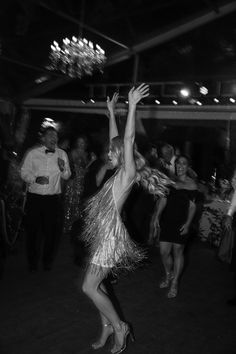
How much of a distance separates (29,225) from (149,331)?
1.97 metres

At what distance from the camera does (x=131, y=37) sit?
10742 millimetres

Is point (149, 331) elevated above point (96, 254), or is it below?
below

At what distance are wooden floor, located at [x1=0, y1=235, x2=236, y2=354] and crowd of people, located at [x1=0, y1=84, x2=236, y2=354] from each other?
6.6 inches

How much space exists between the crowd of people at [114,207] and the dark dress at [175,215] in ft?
0.03

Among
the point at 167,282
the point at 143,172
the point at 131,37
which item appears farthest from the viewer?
the point at 131,37

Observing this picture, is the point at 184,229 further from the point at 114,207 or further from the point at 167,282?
the point at 114,207

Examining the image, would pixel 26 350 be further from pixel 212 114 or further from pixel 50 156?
pixel 212 114

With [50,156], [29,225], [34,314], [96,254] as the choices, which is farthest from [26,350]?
[50,156]

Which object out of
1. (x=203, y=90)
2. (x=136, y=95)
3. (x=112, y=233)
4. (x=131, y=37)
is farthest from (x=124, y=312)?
(x=131, y=37)

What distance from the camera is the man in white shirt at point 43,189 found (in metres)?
4.59

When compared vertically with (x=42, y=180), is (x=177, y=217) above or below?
below

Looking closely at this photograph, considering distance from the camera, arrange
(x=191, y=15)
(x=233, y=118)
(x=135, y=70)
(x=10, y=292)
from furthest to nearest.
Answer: (x=135, y=70), (x=191, y=15), (x=233, y=118), (x=10, y=292)

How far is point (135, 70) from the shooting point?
11.2 metres

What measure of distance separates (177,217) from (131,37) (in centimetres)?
777
